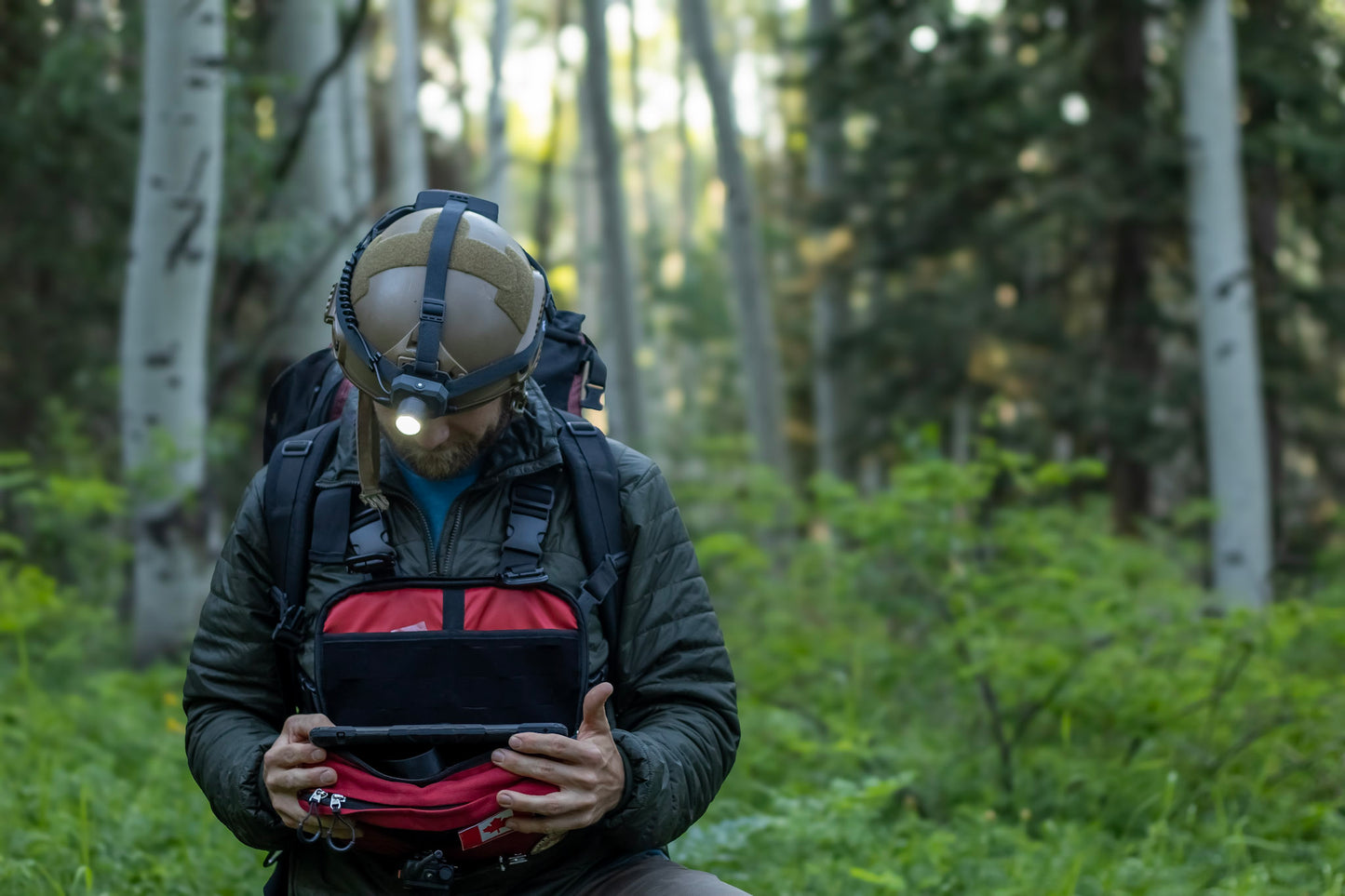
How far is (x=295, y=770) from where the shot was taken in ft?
7.39

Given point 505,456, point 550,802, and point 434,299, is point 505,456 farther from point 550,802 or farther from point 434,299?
point 550,802

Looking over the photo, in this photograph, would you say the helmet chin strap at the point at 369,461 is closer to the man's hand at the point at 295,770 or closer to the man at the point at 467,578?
the man at the point at 467,578

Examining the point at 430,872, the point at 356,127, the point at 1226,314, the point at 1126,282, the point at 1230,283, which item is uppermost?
the point at 356,127

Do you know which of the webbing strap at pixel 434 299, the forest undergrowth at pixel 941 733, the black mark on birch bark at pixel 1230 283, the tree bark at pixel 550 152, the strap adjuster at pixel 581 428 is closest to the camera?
the webbing strap at pixel 434 299

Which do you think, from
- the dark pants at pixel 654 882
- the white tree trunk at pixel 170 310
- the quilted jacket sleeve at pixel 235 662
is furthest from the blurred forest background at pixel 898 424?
the quilted jacket sleeve at pixel 235 662

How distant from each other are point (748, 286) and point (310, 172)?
7.30 meters

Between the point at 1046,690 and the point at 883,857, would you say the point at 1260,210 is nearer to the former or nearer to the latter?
the point at 1046,690

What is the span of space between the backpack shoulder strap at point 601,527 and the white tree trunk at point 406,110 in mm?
9191

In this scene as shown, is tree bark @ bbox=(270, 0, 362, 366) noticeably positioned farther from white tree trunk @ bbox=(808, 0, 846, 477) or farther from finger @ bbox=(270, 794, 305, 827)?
white tree trunk @ bbox=(808, 0, 846, 477)

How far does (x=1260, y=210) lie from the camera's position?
1265 centimetres

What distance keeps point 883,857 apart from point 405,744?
2211 millimetres

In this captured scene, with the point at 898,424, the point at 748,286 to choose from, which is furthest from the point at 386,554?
the point at 748,286

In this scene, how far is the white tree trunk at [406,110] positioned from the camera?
40.9 feet

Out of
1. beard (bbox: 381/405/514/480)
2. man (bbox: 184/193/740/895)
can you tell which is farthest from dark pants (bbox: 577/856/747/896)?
beard (bbox: 381/405/514/480)
